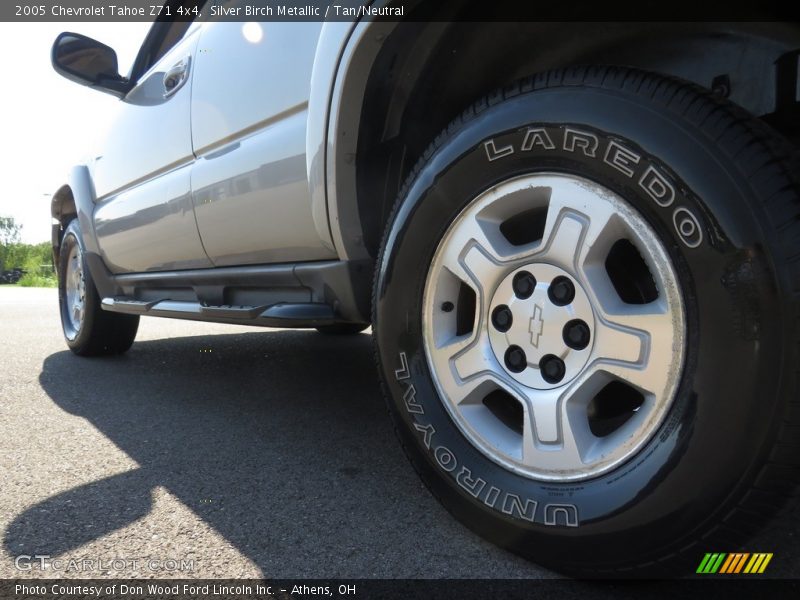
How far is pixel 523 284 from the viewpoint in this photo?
1.27m

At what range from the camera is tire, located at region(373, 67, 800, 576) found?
37.0 inches

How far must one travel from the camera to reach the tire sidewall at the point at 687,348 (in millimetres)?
938

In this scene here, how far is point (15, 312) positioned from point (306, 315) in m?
6.94

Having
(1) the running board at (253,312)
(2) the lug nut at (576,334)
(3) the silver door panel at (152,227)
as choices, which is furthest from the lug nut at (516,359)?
(3) the silver door panel at (152,227)

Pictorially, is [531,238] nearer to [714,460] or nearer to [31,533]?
[714,460]

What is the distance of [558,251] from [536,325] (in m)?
0.15

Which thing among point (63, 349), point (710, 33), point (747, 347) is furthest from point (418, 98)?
point (63, 349)

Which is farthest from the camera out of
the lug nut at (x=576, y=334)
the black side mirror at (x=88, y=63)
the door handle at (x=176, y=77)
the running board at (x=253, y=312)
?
the black side mirror at (x=88, y=63)

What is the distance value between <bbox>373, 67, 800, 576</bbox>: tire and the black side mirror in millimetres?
2321

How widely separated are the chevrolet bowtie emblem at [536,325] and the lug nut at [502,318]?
0.16 ft

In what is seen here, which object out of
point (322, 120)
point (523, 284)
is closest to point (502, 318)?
point (523, 284)

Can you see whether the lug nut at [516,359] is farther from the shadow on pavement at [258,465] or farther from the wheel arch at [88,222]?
the wheel arch at [88,222]

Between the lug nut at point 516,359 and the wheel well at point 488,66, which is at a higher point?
the wheel well at point 488,66

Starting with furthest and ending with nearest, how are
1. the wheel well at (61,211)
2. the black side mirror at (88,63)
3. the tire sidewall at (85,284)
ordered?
the wheel well at (61,211) < the tire sidewall at (85,284) < the black side mirror at (88,63)
